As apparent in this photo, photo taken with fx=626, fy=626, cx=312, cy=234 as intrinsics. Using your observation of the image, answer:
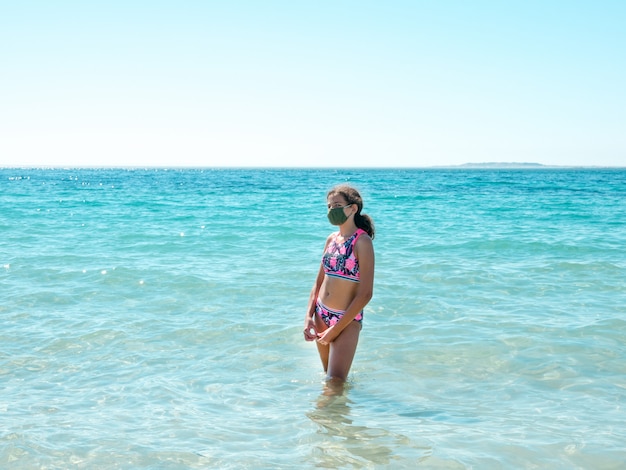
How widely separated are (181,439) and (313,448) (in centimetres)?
101

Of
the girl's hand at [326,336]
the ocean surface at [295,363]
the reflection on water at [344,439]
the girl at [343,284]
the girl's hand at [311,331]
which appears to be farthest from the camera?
the girl's hand at [311,331]

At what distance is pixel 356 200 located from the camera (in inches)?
213

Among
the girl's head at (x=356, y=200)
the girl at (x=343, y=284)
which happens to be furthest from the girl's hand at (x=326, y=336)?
the girl's head at (x=356, y=200)

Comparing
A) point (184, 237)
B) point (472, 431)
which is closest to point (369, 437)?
point (472, 431)

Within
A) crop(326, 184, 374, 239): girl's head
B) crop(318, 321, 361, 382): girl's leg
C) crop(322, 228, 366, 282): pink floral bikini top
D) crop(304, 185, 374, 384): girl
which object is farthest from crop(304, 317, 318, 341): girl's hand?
crop(326, 184, 374, 239): girl's head

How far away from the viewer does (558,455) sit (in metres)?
4.51

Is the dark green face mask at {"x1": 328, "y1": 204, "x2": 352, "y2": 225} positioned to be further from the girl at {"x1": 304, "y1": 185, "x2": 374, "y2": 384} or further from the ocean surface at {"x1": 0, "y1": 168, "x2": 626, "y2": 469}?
the ocean surface at {"x1": 0, "y1": 168, "x2": 626, "y2": 469}

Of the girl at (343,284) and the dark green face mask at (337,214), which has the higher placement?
the dark green face mask at (337,214)

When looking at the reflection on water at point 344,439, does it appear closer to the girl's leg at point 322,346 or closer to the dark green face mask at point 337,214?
the girl's leg at point 322,346

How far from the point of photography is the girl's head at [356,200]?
17.6ft

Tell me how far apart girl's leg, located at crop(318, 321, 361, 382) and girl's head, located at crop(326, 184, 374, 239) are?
857 mm

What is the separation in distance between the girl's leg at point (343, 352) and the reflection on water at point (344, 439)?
0.71ft

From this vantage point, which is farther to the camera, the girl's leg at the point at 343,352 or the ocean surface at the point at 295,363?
the girl's leg at the point at 343,352

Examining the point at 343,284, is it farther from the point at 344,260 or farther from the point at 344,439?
the point at 344,439
